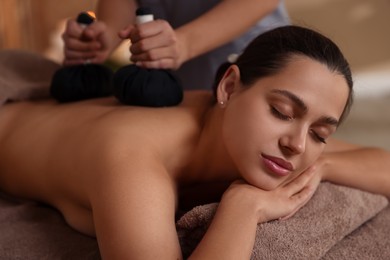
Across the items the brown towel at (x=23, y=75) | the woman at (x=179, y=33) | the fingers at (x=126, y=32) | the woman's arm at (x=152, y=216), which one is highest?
the fingers at (x=126, y=32)

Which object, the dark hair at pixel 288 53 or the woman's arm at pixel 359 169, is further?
the woman's arm at pixel 359 169

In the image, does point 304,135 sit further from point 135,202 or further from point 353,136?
point 353,136

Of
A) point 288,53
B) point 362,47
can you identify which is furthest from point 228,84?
point 362,47

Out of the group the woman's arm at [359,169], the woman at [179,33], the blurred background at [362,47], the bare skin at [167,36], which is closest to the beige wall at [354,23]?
the blurred background at [362,47]

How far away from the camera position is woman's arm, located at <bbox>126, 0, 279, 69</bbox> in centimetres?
111

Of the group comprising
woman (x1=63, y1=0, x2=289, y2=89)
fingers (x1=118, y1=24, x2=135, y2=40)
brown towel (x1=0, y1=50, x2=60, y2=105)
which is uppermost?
fingers (x1=118, y1=24, x2=135, y2=40)

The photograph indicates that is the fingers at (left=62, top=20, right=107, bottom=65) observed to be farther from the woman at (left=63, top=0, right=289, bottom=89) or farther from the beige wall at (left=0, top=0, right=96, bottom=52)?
the beige wall at (left=0, top=0, right=96, bottom=52)

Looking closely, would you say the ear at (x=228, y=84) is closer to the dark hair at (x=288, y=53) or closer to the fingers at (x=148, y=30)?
the dark hair at (x=288, y=53)

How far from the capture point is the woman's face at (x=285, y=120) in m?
Answer: 0.92

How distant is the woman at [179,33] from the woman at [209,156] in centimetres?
14

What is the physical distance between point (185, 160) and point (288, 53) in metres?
0.32

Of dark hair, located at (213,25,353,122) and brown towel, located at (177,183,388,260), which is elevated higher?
dark hair, located at (213,25,353,122)

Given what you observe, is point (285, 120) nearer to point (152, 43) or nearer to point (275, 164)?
point (275, 164)

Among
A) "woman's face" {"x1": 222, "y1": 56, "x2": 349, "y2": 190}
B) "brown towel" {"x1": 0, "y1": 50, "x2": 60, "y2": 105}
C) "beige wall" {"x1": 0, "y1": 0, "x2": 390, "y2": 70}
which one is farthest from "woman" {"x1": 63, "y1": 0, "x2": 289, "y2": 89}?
"beige wall" {"x1": 0, "y1": 0, "x2": 390, "y2": 70}
